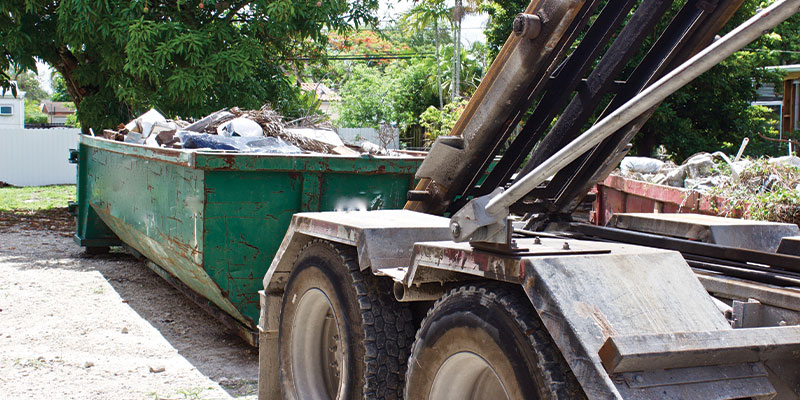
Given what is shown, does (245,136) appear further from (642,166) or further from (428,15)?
(428,15)

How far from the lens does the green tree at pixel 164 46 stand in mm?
12547

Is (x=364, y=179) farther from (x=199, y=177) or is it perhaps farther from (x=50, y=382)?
(x=50, y=382)

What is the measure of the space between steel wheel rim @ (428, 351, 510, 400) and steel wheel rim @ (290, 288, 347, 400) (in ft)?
4.00

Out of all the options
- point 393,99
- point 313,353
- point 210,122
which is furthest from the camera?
point 393,99

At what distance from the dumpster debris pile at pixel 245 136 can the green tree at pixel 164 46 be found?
566cm

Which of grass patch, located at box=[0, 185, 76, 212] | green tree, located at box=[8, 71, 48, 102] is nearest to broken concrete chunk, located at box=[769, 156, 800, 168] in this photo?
grass patch, located at box=[0, 185, 76, 212]

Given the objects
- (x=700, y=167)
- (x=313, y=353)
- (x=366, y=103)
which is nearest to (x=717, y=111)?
(x=700, y=167)

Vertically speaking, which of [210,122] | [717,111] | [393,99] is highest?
[393,99]

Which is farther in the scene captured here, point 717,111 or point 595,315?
point 717,111

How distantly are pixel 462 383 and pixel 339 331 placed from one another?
3.03 feet

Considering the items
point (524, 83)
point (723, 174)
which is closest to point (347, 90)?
point (723, 174)

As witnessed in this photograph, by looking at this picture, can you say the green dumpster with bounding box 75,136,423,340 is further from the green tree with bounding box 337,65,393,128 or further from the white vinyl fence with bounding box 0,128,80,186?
the green tree with bounding box 337,65,393,128

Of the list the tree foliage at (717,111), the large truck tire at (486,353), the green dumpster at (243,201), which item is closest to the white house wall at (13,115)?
the tree foliage at (717,111)

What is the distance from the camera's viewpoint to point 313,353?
12.7 ft
